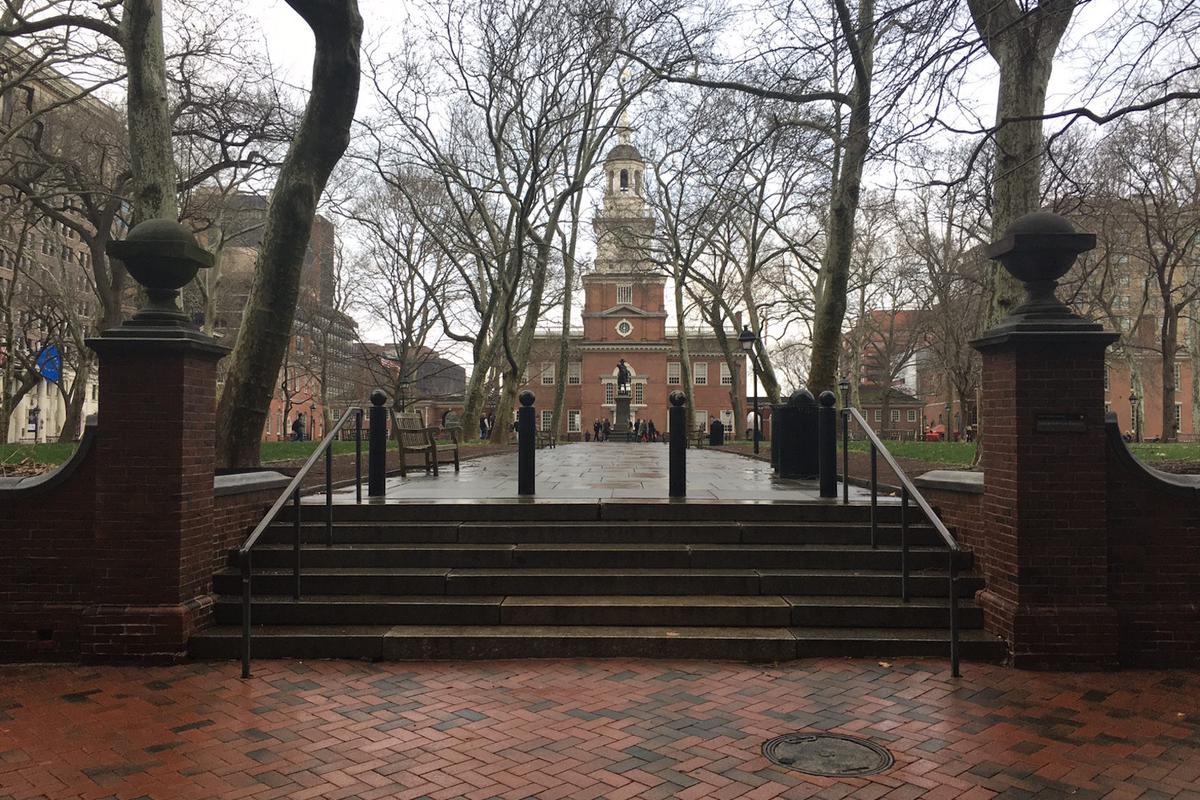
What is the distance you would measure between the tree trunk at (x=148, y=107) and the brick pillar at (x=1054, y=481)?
428 inches

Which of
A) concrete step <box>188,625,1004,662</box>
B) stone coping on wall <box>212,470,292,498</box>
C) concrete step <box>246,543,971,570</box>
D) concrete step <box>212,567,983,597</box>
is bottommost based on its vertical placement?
concrete step <box>188,625,1004,662</box>

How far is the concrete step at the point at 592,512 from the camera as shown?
22.9 feet

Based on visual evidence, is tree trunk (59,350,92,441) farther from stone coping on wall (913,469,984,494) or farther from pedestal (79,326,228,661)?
stone coping on wall (913,469,984,494)

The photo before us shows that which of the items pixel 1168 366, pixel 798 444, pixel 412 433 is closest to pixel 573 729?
pixel 798 444

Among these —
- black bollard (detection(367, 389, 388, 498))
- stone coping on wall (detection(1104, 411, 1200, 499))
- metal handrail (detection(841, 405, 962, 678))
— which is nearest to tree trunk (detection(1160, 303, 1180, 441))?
stone coping on wall (detection(1104, 411, 1200, 499))

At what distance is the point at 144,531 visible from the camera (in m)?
5.41

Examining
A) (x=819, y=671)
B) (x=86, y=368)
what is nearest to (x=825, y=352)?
(x=819, y=671)

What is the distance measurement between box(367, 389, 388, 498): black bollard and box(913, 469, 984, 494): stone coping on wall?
5321 mm

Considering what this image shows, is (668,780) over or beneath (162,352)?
beneath

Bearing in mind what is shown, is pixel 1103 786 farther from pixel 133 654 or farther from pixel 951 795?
pixel 133 654

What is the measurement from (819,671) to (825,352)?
11447 mm

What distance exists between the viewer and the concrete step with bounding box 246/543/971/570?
6.29m

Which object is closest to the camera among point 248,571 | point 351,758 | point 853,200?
point 351,758

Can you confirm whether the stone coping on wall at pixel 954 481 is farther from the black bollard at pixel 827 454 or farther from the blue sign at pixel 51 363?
the blue sign at pixel 51 363
